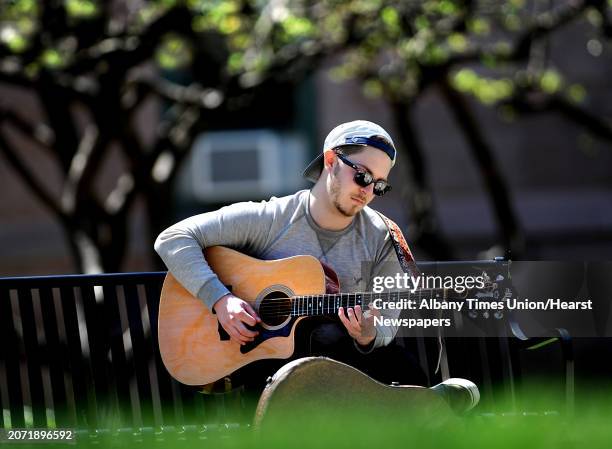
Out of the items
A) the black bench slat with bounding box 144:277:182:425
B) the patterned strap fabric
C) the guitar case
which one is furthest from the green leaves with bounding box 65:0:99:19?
the guitar case

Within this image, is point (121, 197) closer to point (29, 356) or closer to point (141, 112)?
point (29, 356)

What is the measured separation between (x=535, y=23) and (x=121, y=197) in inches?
154

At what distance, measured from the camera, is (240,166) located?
1633 centimetres

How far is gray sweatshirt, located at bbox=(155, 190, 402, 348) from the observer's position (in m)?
4.58

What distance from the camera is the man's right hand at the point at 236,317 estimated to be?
14.6 ft

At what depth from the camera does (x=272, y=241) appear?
4.68 metres

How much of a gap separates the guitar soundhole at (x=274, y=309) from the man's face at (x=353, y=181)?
44cm

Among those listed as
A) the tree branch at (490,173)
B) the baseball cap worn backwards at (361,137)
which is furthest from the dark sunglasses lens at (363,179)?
the tree branch at (490,173)

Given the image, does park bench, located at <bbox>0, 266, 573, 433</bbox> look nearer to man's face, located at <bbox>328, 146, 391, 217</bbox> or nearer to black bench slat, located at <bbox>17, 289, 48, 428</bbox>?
black bench slat, located at <bbox>17, 289, 48, 428</bbox>

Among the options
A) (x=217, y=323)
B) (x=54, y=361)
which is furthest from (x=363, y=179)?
(x=54, y=361)

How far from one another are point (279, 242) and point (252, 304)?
285 millimetres

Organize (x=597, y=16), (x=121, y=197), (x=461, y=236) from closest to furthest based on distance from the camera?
(x=597, y=16), (x=121, y=197), (x=461, y=236)

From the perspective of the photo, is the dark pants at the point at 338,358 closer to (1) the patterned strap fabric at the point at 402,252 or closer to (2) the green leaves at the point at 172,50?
(1) the patterned strap fabric at the point at 402,252

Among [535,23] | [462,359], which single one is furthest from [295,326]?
[535,23]
